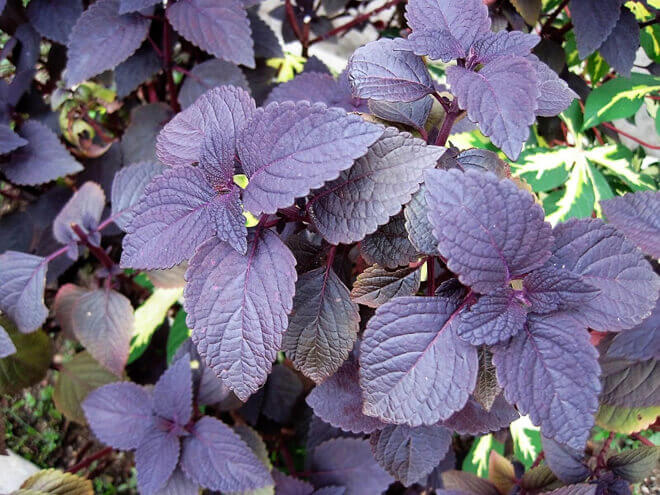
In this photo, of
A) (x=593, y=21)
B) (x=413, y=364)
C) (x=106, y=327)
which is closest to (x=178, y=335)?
(x=106, y=327)

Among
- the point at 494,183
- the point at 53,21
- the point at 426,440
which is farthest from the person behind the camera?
the point at 53,21

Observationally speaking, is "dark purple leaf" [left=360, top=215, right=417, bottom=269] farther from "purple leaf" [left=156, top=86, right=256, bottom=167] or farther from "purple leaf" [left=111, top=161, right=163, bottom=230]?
"purple leaf" [left=111, top=161, right=163, bottom=230]

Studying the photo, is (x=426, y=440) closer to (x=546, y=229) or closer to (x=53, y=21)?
(x=546, y=229)

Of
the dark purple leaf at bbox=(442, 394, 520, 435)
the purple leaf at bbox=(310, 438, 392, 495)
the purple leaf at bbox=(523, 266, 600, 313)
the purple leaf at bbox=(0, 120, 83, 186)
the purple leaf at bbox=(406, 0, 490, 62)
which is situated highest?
the purple leaf at bbox=(406, 0, 490, 62)

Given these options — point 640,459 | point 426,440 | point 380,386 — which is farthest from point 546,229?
point 640,459

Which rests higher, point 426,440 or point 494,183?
point 494,183

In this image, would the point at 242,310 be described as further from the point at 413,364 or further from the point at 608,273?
the point at 608,273

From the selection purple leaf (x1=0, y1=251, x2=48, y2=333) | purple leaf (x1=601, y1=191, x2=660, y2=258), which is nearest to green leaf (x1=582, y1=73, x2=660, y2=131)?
purple leaf (x1=601, y1=191, x2=660, y2=258)

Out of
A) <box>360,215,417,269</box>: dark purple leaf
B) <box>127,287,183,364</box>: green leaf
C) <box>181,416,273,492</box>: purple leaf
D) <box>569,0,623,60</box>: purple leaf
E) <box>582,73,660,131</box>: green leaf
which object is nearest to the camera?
<box>360,215,417,269</box>: dark purple leaf
